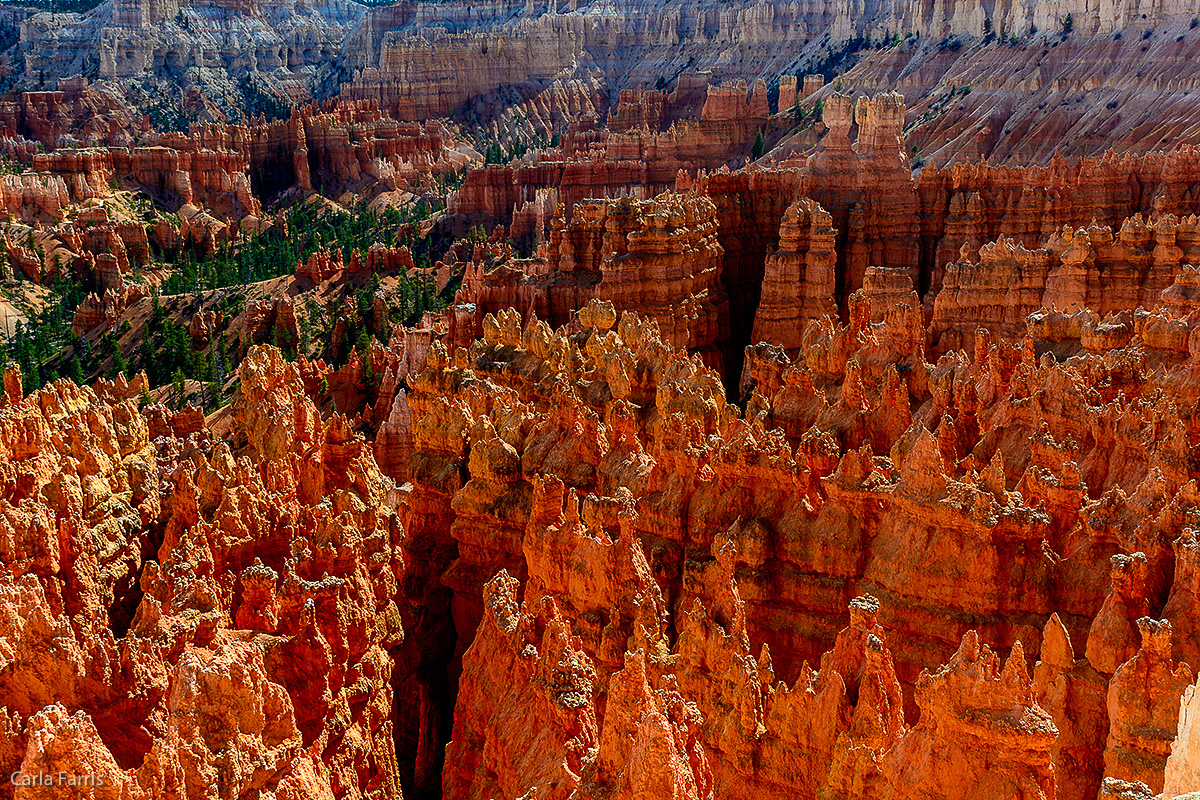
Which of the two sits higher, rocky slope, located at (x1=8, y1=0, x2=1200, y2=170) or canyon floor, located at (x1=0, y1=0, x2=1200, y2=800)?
rocky slope, located at (x1=8, y1=0, x2=1200, y2=170)

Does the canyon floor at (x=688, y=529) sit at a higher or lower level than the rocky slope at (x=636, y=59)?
lower

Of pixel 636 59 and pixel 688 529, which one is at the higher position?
pixel 636 59

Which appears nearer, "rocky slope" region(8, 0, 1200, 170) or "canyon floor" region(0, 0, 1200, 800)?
"canyon floor" region(0, 0, 1200, 800)

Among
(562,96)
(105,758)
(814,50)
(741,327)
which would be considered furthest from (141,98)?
(105,758)

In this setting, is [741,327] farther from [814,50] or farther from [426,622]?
[814,50]

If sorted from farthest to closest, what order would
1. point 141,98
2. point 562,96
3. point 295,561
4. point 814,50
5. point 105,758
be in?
point 141,98 < point 562,96 < point 814,50 < point 295,561 < point 105,758

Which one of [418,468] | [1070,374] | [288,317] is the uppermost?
[1070,374]

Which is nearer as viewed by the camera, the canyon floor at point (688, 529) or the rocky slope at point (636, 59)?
the canyon floor at point (688, 529)

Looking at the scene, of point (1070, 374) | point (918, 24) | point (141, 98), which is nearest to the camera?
point (1070, 374)

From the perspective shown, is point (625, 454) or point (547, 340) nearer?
point (625, 454)

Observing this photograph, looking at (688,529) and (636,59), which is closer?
(688,529)

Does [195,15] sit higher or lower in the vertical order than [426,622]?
higher
